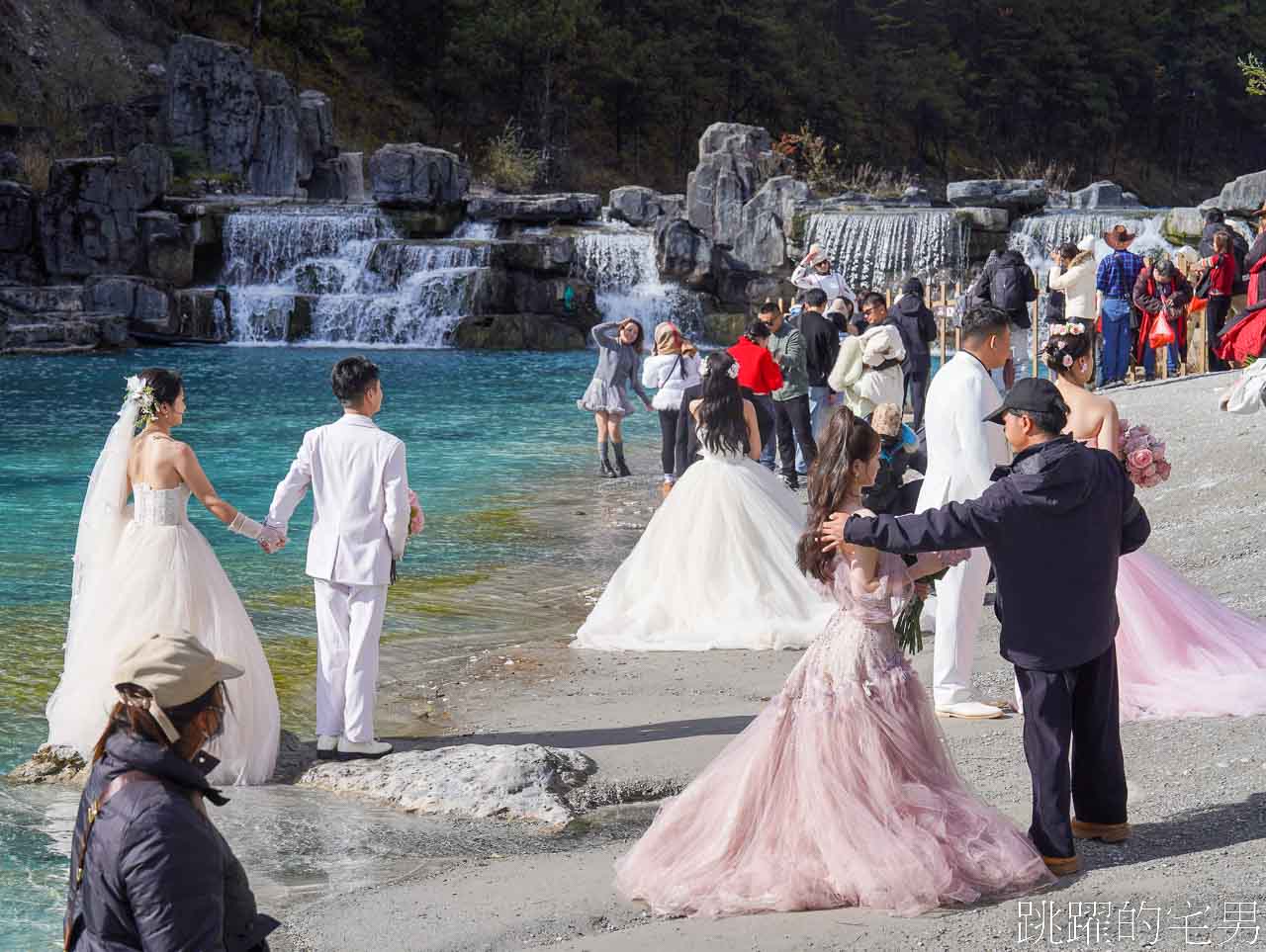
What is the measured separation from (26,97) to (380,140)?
41.5 feet

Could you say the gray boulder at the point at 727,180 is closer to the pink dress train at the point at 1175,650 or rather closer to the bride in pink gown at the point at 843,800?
the pink dress train at the point at 1175,650

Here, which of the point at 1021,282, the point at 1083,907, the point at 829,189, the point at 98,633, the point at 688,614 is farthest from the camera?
the point at 829,189

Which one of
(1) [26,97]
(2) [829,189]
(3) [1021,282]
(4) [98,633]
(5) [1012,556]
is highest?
(1) [26,97]

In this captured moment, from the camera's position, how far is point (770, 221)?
122ft

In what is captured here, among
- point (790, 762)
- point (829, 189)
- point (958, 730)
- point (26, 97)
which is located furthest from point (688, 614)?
point (26, 97)

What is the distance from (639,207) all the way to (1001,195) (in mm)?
9884

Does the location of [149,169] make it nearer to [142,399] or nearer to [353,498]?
[142,399]

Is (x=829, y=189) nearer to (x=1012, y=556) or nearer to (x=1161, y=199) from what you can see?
(x=1161, y=199)

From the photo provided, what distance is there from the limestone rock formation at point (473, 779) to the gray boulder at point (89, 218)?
3225cm

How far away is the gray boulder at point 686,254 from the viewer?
36844 millimetres

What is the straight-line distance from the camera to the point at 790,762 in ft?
15.9

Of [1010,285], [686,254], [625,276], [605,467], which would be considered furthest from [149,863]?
[625,276]

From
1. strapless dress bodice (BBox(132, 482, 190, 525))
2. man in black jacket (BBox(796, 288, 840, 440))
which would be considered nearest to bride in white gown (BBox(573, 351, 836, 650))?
strapless dress bodice (BBox(132, 482, 190, 525))

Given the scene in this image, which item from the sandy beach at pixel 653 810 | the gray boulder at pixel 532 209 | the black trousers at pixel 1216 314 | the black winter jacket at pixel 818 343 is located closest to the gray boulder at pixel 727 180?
the gray boulder at pixel 532 209
